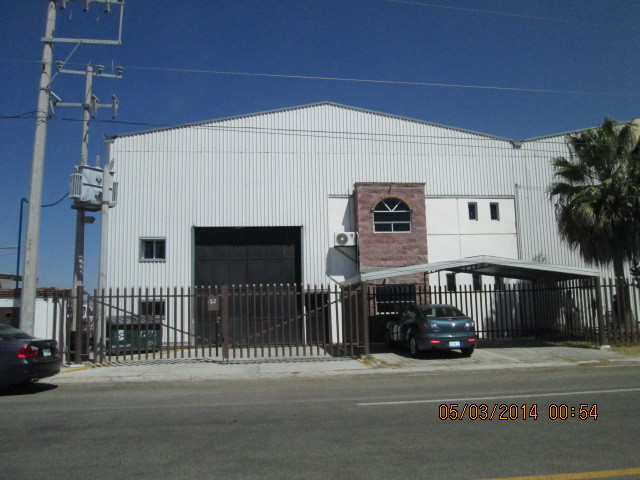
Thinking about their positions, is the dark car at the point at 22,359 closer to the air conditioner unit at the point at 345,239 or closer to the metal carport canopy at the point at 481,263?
the metal carport canopy at the point at 481,263

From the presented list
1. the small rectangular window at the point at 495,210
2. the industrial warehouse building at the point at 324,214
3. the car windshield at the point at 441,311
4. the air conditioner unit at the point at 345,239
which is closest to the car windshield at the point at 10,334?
the industrial warehouse building at the point at 324,214

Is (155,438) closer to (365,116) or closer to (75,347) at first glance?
(75,347)

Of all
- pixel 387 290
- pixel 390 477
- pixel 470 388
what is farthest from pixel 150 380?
pixel 387 290

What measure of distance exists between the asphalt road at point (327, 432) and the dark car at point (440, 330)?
12.7ft

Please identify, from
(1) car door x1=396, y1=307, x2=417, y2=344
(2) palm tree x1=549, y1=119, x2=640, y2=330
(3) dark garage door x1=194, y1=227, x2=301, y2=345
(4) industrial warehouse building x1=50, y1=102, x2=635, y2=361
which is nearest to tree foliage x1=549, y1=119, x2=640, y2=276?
(2) palm tree x1=549, y1=119, x2=640, y2=330

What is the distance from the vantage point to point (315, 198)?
21969 millimetres

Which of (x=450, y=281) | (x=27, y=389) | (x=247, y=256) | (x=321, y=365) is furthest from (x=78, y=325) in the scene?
(x=450, y=281)

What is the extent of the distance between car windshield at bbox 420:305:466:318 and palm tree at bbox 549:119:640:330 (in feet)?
20.3

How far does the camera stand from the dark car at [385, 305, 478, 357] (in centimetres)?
1478

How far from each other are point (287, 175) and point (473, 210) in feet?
27.0

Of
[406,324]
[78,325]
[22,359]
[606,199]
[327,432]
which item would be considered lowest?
[327,432]

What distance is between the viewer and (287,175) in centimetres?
2202

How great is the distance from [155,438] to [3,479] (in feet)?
5.93

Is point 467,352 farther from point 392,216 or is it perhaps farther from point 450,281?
point 392,216
